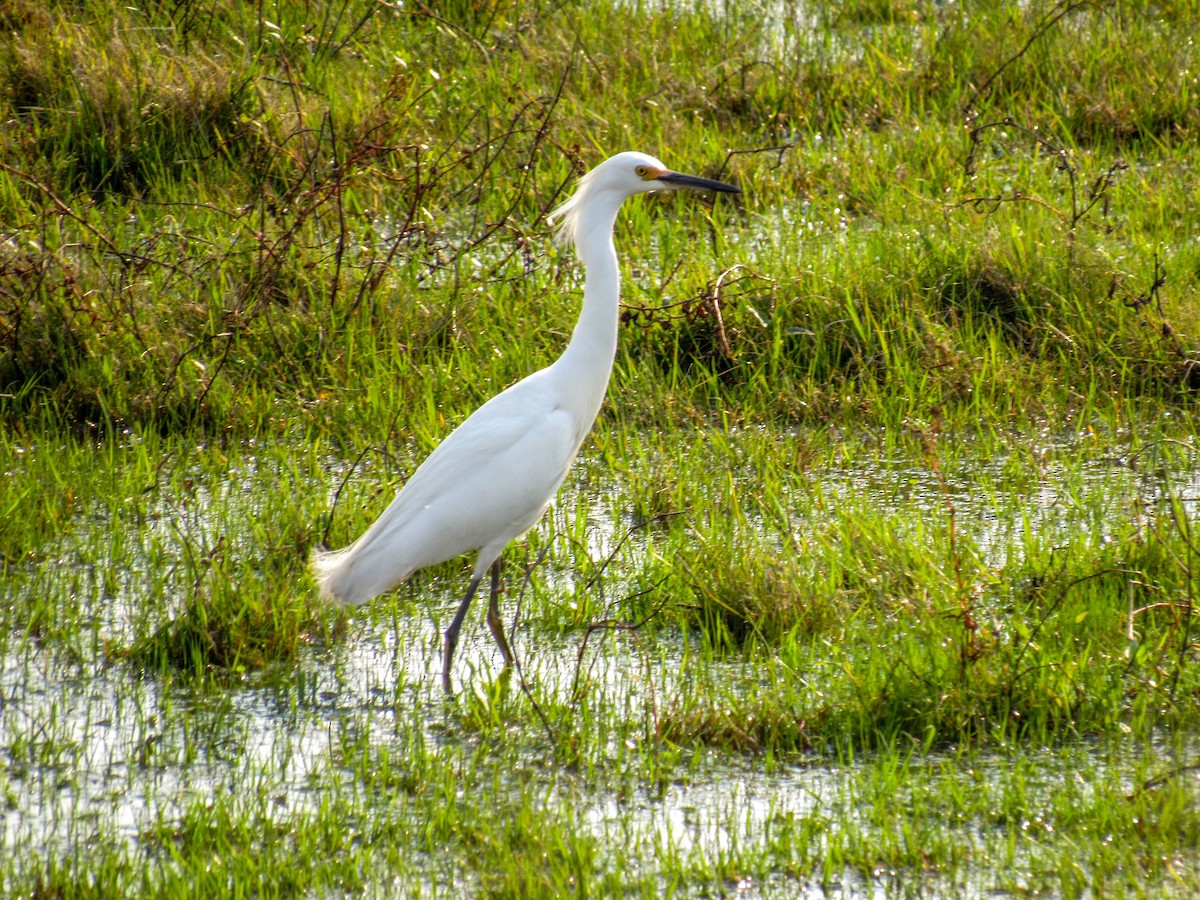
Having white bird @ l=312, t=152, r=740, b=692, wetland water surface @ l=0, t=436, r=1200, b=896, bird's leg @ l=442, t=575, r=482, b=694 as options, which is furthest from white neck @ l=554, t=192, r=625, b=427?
bird's leg @ l=442, t=575, r=482, b=694

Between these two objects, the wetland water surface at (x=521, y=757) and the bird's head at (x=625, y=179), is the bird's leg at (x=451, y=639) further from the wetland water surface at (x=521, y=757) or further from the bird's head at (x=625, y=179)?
the bird's head at (x=625, y=179)

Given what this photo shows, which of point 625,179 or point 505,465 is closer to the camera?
point 505,465

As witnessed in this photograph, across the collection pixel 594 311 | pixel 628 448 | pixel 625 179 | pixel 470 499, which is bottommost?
pixel 628 448

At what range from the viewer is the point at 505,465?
3.78m

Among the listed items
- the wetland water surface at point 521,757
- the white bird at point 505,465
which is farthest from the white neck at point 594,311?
the wetland water surface at point 521,757

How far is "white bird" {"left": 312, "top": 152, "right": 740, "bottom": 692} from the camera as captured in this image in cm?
375

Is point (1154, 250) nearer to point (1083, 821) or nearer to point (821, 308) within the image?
point (821, 308)

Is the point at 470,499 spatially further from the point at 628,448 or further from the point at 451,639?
the point at 628,448

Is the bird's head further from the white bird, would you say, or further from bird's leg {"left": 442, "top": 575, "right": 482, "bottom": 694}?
bird's leg {"left": 442, "top": 575, "right": 482, "bottom": 694}

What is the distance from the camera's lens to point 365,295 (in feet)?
17.1

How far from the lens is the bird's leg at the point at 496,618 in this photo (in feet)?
12.2

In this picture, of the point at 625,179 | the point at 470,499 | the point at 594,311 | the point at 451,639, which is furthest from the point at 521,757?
the point at 625,179

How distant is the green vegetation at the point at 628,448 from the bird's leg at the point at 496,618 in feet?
0.22

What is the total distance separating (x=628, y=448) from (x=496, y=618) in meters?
1.13
